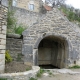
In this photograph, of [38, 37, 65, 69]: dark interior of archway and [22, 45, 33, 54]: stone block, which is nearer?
[22, 45, 33, 54]: stone block

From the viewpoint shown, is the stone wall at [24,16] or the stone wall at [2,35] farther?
the stone wall at [24,16]

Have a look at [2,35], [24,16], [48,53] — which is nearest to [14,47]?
[2,35]

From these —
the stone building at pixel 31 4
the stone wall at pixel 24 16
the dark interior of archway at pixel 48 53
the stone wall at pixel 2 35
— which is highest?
the stone building at pixel 31 4

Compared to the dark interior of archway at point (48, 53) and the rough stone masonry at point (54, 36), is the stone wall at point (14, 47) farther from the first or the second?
the dark interior of archway at point (48, 53)

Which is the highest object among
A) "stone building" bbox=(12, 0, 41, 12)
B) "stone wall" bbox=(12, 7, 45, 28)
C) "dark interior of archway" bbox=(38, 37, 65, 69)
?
"stone building" bbox=(12, 0, 41, 12)

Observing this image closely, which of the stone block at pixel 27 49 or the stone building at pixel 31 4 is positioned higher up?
the stone building at pixel 31 4

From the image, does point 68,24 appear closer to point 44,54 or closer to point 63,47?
point 63,47

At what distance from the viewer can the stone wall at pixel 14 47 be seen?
891 centimetres

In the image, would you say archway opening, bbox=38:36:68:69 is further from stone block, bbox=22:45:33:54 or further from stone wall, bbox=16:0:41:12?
stone wall, bbox=16:0:41:12

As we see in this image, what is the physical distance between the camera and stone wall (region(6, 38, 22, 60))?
8905 mm

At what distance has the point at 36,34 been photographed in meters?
9.38

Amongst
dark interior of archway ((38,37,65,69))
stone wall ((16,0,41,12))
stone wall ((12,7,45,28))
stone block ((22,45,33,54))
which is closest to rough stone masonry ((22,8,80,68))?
stone block ((22,45,33,54))

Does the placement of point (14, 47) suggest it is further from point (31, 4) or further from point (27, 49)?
point (31, 4)

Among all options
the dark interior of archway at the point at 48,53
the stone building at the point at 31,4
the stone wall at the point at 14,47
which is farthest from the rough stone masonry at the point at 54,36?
the stone building at the point at 31,4
